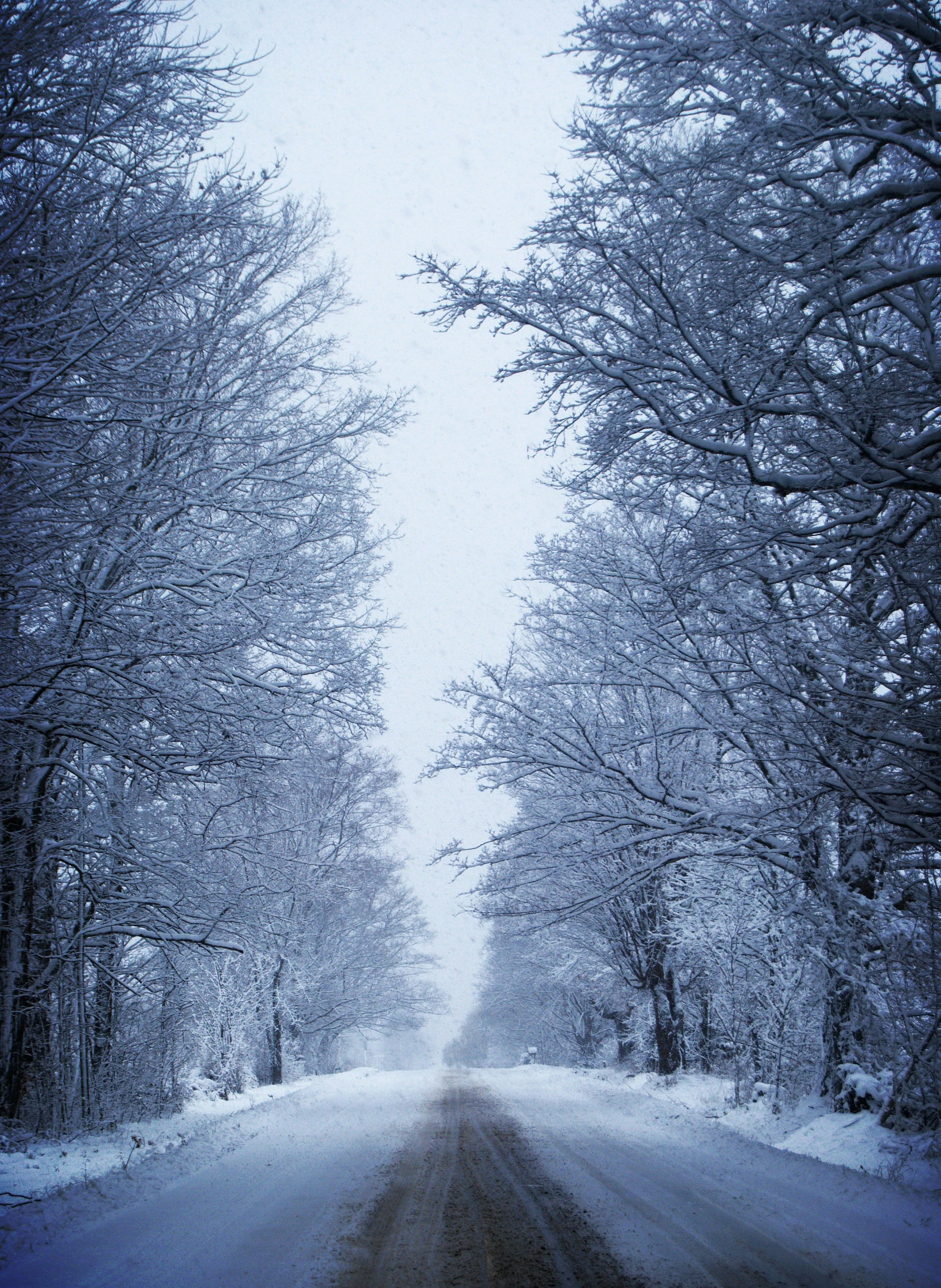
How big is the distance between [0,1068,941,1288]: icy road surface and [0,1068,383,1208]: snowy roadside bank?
26cm

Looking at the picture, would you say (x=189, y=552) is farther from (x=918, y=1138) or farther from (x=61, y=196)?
(x=918, y=1138)

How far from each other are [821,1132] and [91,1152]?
22.6ft

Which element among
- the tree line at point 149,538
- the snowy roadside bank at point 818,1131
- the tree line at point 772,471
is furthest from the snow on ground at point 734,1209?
the tree line at point 149,538

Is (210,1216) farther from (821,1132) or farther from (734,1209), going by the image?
(821,1132)

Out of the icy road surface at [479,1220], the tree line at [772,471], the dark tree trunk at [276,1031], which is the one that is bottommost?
the dark tree trunk at [276,1031]

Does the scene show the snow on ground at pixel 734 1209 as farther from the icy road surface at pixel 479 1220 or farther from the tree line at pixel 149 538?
the tree line at pixel 149 538

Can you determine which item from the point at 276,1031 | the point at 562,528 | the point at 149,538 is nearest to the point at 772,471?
the point at 149,538

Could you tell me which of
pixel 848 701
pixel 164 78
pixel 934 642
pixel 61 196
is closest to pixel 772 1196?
pixel 848 701

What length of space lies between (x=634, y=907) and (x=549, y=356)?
1082 centimetres

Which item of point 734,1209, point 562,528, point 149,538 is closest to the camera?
point 734,1209

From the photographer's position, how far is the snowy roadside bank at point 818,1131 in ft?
19.0

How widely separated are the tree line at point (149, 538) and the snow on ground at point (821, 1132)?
5805 mm

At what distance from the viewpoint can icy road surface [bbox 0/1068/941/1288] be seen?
4.04 m

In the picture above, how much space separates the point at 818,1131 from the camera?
7.43 metres
